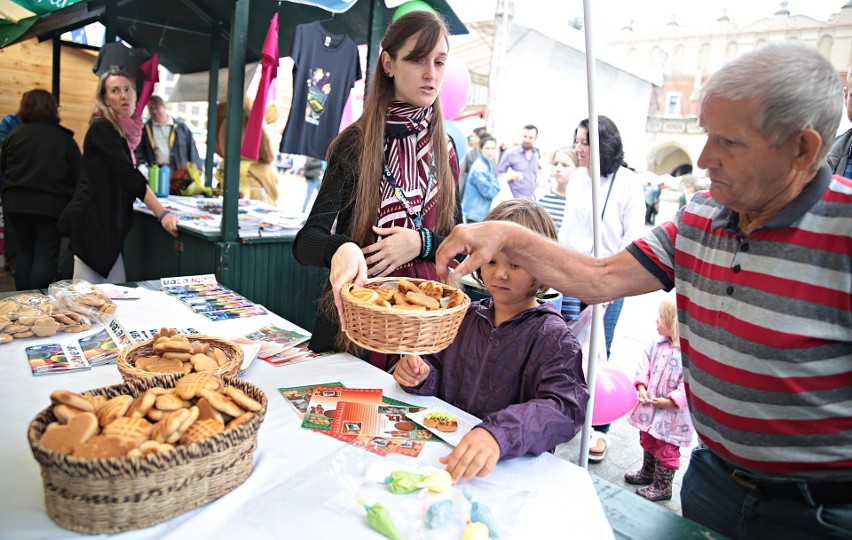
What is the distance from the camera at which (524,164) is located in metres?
7.54

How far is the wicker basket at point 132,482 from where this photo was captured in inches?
37.5

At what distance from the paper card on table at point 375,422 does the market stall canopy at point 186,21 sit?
134 inches

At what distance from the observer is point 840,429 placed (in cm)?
115

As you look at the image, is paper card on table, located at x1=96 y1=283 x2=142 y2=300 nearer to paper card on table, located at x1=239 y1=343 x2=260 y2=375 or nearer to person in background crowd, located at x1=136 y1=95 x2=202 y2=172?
paper card on table, located at x1=239 y1=343 x2=260 y2=375

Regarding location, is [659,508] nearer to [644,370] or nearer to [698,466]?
[698,466]

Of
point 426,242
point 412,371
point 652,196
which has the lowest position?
point 412,371

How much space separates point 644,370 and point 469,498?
230 centimetres

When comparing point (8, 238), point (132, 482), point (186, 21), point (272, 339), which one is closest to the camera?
point (132, 482)

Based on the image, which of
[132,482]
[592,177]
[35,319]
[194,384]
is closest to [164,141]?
[35,319]

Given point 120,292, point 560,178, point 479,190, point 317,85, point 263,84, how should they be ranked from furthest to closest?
point 479,190 < point 560,178 < point 317,85 < point 263,84 < point 120,292

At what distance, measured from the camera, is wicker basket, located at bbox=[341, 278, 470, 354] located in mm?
1296

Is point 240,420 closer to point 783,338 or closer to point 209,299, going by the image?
point 783,338

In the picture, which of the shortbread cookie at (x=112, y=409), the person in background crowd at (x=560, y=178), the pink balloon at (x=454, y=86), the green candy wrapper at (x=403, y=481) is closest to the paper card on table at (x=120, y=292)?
the shortbread cookie at (x=112, y=409)

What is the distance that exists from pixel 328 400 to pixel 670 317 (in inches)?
86.0
